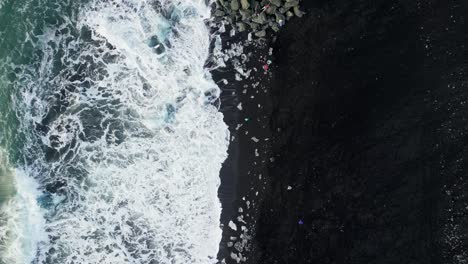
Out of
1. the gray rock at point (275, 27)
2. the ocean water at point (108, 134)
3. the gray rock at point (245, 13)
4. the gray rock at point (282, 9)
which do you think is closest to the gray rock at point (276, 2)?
the gray rock at point (282, 9)

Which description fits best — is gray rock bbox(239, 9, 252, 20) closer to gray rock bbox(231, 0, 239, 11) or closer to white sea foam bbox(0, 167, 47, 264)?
gray rock bbox(231, 0, 239, 11)

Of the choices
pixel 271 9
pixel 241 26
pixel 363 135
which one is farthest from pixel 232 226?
pixel 271 9

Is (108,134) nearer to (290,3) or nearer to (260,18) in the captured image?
(260,18)

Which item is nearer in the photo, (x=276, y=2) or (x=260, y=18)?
(x=276, y=2)

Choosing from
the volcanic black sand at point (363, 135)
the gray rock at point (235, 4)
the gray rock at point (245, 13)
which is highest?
the gray rock at point (235, 4)

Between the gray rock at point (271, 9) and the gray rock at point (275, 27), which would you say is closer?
the gray rock at point (271, 9)

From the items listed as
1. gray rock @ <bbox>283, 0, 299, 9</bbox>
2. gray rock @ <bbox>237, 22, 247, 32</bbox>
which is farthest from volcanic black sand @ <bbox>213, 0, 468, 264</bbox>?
gray rock @ <bbox>237, 22, 247, 32</bbox>

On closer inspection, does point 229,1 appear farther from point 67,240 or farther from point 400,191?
point 67,240

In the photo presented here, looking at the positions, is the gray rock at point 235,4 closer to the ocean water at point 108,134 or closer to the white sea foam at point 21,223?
the ocean water at point 108,134
